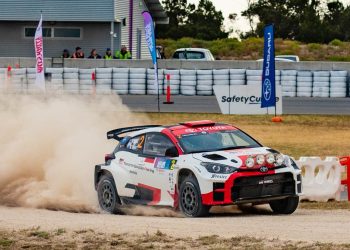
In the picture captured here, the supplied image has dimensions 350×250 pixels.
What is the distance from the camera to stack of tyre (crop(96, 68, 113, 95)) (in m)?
39.0

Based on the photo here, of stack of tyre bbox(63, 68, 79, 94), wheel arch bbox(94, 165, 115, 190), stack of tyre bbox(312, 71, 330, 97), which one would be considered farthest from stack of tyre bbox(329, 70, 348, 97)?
wheel arch bbox(94, 165, 115, 190)

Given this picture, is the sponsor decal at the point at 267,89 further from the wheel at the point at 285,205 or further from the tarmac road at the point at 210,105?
the wheel at the point at 285,205

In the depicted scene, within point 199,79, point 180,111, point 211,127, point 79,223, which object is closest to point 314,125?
point 180,111

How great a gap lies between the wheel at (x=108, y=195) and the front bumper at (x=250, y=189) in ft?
7.05

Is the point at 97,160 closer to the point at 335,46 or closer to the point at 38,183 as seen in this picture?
the point at 38,183

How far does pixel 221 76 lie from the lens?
128 feet

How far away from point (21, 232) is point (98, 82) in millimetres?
26844

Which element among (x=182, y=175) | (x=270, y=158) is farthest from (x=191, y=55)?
(x=270, y=158)

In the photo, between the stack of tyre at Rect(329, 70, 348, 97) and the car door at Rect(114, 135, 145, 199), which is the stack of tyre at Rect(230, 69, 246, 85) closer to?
the stack of tyre at Rect(329, 70, 348, 97)

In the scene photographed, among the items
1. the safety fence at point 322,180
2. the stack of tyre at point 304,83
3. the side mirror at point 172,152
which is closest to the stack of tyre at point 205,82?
the stack of tyre at point 304,83

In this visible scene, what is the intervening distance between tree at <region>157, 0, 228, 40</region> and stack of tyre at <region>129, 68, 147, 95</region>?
4603 cm

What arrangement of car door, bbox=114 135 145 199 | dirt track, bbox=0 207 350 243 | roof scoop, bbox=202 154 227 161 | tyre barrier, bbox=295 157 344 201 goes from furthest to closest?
tyre barrier, bbox=295 157 344 201 → car door, bbox=114 135 145 199 → roof scoop, bbox=202 154 227 161 → dirt track, bbox=0 207 350 243

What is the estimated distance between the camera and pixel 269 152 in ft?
47.8

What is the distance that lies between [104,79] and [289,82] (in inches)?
270
